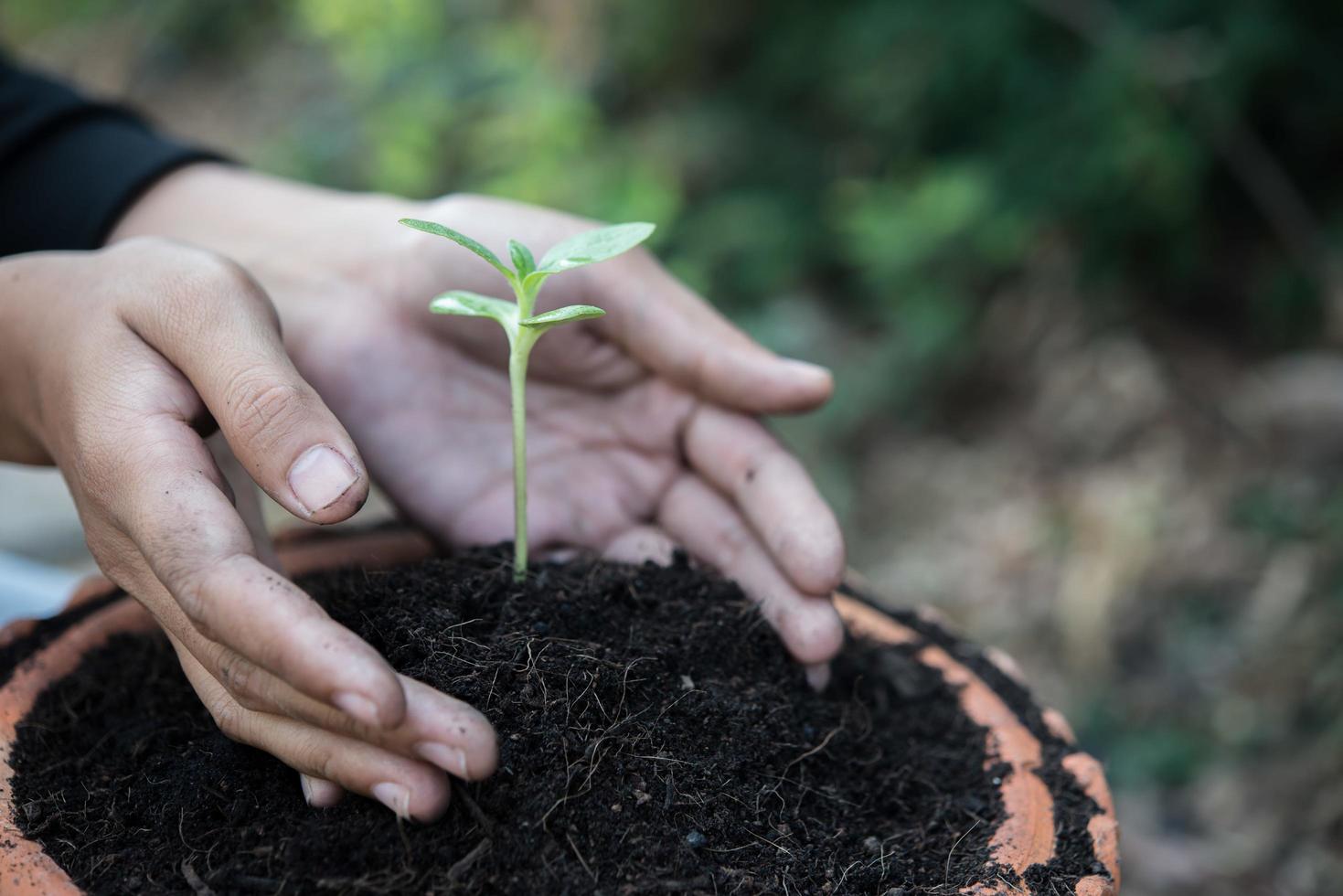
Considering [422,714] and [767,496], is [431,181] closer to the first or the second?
[767,496]

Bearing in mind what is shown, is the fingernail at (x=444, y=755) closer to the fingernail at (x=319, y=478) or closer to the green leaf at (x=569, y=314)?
the fingernail at (x=319, y=478)

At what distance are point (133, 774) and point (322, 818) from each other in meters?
0.29

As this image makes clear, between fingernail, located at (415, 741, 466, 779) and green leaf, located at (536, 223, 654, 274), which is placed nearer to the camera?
fingernail, located at (415, 741, 466, 779)

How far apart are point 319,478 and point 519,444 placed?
34cm

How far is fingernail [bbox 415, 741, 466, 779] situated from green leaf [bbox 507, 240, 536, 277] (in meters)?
0.60

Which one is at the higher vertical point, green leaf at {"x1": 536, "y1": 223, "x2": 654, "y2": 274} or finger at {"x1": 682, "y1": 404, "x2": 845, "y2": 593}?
green leaf at {"x1": 536, "y1": 223, "x2": 654, "y2": 274}

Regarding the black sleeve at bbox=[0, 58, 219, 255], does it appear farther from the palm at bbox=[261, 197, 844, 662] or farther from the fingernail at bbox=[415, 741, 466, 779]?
the fingernail at bbox=[415, 741, 466, 779]

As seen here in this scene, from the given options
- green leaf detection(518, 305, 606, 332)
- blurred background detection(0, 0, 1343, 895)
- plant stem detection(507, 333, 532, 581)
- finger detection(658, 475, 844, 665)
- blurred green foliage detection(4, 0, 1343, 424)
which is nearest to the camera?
green leaf detection(518, 305, 606, 332)

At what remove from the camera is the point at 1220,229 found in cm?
360

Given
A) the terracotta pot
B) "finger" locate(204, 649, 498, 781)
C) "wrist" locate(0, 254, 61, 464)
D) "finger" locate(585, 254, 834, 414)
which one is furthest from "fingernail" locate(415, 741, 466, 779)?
"finger" locate(585, 254, 834, 414)

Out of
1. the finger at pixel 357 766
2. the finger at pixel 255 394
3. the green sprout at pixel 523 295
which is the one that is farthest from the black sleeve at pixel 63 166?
the finger at pixel 357 766

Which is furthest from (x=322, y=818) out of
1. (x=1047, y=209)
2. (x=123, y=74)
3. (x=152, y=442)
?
(x=123, y=74)

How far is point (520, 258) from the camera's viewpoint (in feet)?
4.19

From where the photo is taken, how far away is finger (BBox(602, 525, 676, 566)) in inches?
65.5
